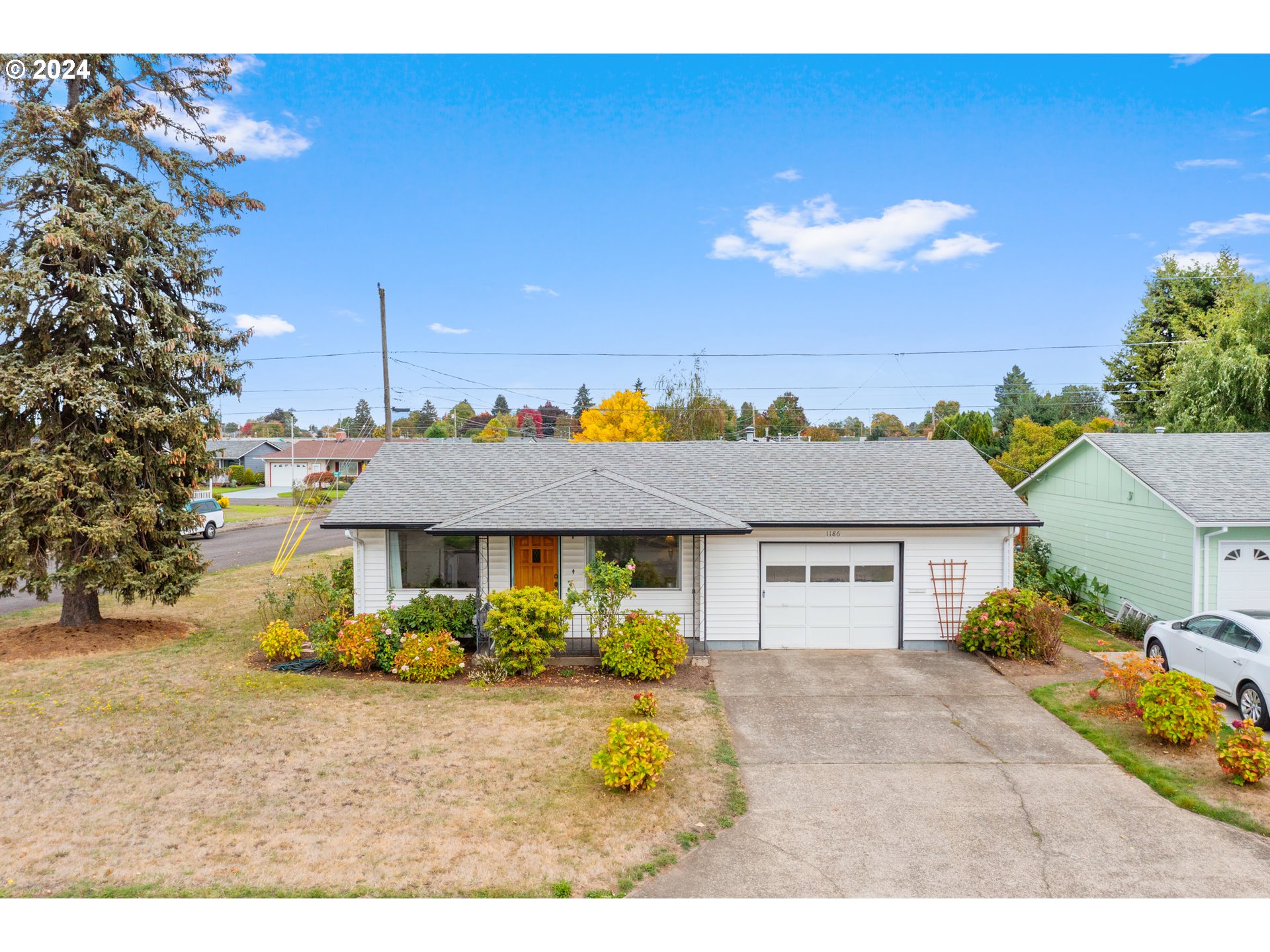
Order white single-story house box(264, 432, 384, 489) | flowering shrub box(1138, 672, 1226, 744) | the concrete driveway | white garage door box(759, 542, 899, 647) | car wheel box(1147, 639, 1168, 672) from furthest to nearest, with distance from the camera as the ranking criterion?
white single-story house box(264, 432, 384, 489)
white garage door box(759, 542, 899, 647)
car wheel box(1147, 639, 1168, 672)
flowering shrub box(1138, 672, 1226, 744)
the concrete driveway

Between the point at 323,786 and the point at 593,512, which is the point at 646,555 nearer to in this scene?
the point at 593,512

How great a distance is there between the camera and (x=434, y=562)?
1358 cm

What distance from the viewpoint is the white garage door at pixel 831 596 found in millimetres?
13648

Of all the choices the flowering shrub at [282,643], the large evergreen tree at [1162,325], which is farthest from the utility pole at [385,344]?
the large evergreen tree at [1162,325]

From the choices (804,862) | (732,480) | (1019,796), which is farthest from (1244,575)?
(804,862)

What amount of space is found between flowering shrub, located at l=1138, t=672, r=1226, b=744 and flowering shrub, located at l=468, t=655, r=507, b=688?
9.26 meters

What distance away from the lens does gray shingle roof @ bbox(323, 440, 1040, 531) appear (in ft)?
43.7

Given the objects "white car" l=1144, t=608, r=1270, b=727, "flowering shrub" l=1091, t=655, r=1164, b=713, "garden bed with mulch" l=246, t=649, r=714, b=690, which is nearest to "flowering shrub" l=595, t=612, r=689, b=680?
"garden bed with mulch" l=246, t=649, r=714, b=690

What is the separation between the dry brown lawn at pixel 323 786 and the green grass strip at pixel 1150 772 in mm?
4781

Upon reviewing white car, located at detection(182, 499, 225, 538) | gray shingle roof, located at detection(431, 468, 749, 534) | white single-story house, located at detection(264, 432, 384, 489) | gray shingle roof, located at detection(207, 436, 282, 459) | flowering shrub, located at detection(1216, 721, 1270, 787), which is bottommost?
flowering shrub, located at detection(1216, 721, 1270, 787)

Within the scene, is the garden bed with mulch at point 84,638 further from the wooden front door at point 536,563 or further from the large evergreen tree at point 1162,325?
the large evergreen tree at point 1162,325

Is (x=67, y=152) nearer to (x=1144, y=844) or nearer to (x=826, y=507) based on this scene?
(x=826, y=507)

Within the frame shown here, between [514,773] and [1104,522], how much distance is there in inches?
602

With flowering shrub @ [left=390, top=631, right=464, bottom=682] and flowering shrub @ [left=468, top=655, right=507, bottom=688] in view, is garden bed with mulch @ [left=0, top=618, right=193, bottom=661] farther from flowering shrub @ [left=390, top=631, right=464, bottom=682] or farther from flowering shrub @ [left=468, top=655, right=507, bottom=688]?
flowering shrub @ [left=468, top=655, right=507, bottom=688]
